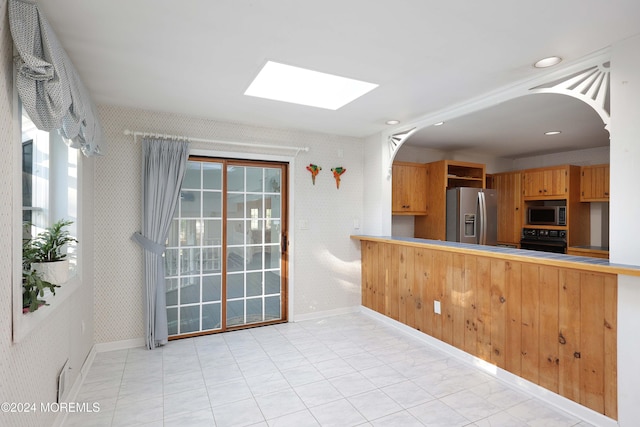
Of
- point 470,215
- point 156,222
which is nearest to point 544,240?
point 470,215

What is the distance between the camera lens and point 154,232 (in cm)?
341

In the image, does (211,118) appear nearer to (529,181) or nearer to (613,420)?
(613,420)

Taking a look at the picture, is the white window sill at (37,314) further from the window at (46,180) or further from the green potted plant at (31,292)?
the window at (46,180)

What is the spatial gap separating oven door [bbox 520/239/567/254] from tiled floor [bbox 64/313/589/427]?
294 centimetres

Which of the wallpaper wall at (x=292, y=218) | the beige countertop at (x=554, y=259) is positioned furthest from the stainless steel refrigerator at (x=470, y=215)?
the beige countertop at (x=554, y=259)

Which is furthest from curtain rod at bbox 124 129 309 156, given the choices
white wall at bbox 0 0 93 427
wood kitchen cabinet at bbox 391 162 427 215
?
white wall at bbox 0 0 93 427

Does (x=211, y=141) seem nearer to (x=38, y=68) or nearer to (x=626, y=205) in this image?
(x=38, y=68)

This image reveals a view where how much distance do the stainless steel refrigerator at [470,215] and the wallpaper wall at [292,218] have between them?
1.40m

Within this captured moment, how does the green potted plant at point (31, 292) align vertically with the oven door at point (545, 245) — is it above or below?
above

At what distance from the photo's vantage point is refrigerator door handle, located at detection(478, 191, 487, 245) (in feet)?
16.3

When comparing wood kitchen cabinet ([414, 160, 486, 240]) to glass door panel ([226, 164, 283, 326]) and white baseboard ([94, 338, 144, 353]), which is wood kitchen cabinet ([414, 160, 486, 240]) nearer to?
glass door panel ([226, 164, 283, 326])

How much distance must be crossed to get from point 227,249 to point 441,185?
316cm

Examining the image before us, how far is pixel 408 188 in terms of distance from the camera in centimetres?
493

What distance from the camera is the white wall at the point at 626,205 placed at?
1949mm
